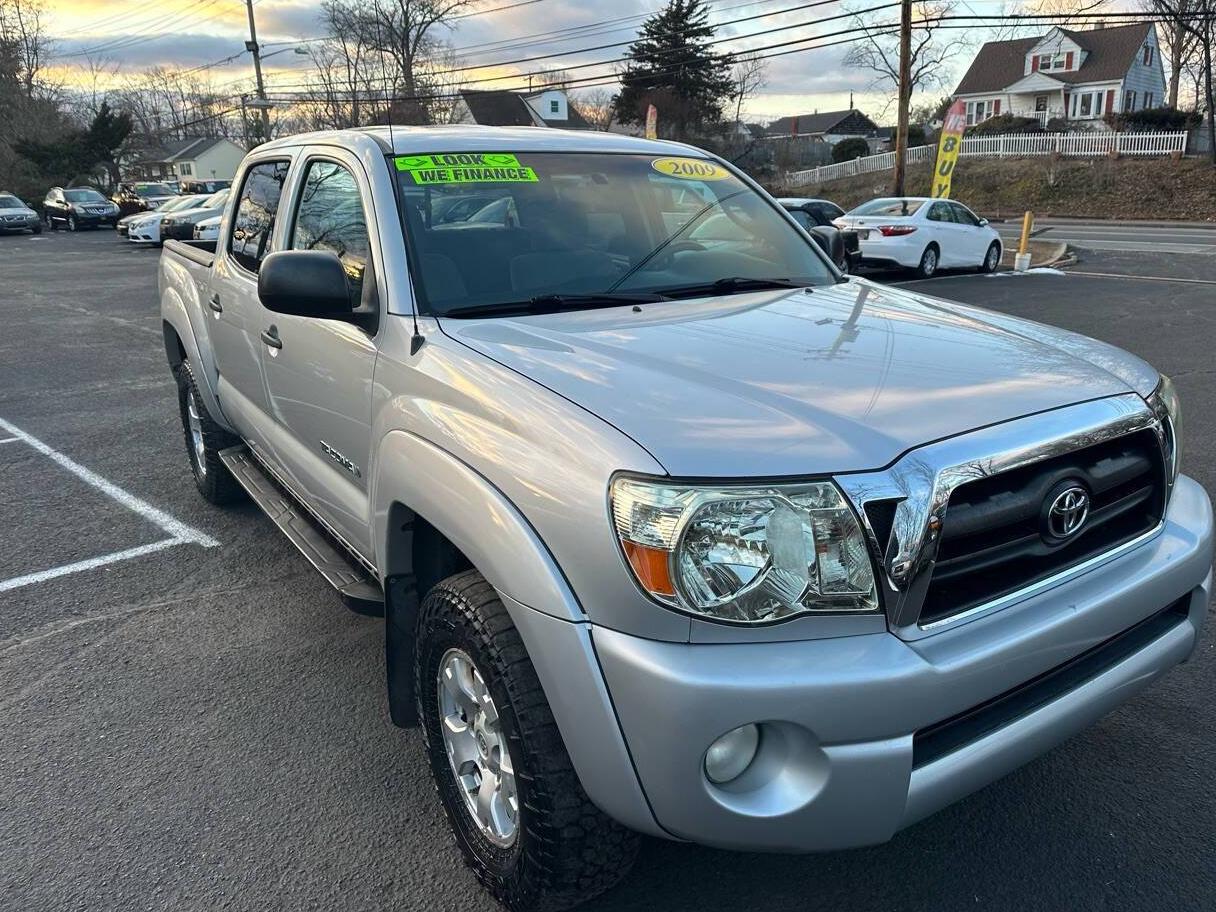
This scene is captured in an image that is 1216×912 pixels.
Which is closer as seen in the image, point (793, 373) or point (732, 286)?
point (793, 373)

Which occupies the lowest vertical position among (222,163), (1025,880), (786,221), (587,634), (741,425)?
(1025,880)

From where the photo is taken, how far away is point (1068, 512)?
81.4 inches

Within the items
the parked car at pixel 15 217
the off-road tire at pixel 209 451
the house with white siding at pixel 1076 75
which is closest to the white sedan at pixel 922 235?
the off-road tire at pixel 209 451

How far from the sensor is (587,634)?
184cm

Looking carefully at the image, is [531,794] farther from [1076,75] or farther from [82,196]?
[1076,75]

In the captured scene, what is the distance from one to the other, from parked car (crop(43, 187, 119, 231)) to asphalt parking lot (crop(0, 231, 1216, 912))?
118 feet

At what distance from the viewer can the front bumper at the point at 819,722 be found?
1.74m

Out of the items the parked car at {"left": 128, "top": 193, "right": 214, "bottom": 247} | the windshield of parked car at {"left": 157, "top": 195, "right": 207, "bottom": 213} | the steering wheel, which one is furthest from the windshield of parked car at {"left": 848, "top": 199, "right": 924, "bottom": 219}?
the parked car at {"left": 128, "top": 193, "right": 214, "bottom": 247}

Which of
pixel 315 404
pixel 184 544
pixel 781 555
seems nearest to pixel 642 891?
pixel 781 555

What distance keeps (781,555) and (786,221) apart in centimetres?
241

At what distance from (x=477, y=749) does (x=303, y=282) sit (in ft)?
4.45

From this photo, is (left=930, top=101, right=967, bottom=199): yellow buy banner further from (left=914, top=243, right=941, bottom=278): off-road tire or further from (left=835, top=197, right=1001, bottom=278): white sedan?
(left=914, top=243, right=941, bottom=278): off-road tire

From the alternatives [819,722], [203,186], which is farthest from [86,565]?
→ [203,186]

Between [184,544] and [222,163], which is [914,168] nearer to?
[184,544]
